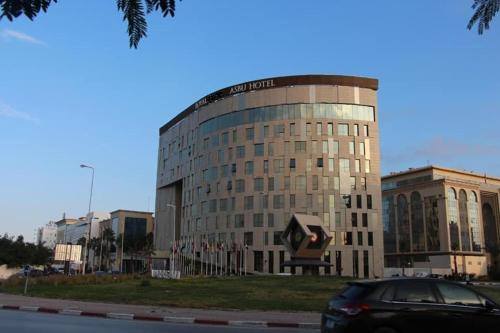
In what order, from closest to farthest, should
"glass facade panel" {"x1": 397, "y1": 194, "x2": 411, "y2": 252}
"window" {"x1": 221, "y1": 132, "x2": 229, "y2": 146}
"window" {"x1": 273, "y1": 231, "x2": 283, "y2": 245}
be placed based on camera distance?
"window" {"x1": 273, "y1": 231, "x2": 283, "y2": 245}, "window" {"x1": 221, "y1": 132, "x2": 229, "y2": 146}, "glass facade panel" {"x1": 397, "y1": 194, "x2": 411, "y2": 252}

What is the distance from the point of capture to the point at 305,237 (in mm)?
55250

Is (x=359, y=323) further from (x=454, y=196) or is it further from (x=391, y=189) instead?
(x=391, y=189)

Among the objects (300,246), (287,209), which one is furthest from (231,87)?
(300,246)

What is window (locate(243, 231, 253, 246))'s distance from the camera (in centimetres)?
8725

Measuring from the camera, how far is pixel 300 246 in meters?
56.1

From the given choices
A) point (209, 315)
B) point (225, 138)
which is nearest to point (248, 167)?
point (225, 138)

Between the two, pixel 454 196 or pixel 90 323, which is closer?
pixel 90 323

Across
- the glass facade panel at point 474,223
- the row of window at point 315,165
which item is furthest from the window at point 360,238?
the glass facade panel at point 474,223

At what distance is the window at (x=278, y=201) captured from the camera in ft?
285

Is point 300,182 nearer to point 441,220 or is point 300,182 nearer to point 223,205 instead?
point 223,205

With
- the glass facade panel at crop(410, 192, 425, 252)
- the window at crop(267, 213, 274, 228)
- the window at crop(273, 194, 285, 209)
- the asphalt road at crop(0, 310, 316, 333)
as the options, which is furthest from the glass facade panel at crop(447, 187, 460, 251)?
the asphalt road at crop(0, 310, 316, 333)

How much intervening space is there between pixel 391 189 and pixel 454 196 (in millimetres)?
17039

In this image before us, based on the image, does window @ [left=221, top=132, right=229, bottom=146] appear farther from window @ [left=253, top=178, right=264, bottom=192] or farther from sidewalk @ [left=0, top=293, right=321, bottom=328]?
sidewalk @ [left=0, top=293, right=321, bottom=328]

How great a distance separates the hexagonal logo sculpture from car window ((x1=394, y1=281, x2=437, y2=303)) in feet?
150
